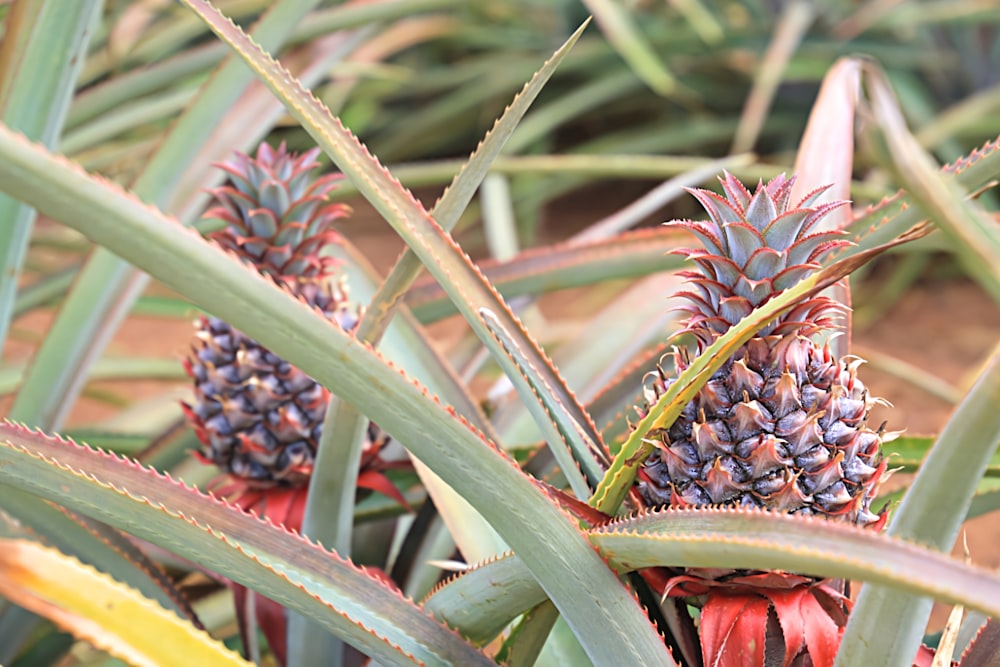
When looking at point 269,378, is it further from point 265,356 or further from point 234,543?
point 234,543

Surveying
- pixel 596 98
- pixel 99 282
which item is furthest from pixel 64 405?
pixel 596 98

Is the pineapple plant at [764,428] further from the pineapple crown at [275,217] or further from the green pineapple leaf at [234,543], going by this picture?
the pineapple crown at [275,217]

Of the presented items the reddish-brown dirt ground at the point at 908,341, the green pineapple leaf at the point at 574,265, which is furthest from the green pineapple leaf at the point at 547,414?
the reddish-brown dirt ground at the point at 908,341

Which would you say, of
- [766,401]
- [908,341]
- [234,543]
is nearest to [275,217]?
[234,543]

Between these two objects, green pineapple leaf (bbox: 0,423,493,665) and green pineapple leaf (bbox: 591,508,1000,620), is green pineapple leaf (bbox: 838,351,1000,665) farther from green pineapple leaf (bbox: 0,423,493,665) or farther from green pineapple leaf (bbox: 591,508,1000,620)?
green pineapple leaf (bbox: 0,423,493,665)

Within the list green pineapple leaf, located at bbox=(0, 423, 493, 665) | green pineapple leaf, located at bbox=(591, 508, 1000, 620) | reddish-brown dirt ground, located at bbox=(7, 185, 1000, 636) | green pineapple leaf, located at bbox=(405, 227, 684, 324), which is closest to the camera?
green pineapple leaf, located at bbox=(591, 508, 1000, 620)

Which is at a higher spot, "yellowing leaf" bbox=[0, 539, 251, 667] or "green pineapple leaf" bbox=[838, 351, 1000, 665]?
"green pineapple leaf" bbox=[838, 351, 1000, 665]

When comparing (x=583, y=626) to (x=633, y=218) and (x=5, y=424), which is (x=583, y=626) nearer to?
(x=5, y=424)

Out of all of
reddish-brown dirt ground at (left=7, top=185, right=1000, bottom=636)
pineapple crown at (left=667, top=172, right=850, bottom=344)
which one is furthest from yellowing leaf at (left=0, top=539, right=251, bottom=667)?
reddish-brown dirt ground at (left=7, top=185, right=1000, bottom=636)
